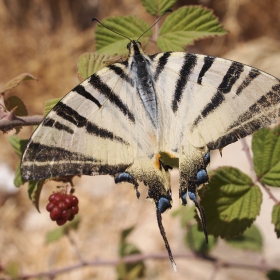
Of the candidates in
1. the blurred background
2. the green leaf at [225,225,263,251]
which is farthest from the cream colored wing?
the blurred background

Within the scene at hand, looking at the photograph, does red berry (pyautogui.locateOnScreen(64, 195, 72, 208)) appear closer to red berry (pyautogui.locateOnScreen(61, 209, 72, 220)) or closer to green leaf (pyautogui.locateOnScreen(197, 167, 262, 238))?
red berry (pyautogui.locateOnScreen(61, 209, 72, 220))

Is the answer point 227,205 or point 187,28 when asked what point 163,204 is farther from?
point 187,28

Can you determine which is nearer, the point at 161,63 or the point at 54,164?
the point at 54,164

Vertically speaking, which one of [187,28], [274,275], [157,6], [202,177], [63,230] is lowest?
[274,275]

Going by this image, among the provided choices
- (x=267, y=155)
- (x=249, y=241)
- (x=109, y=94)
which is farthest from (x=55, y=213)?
(x=249, y=241)

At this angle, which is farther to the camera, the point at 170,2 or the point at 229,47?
the point at 229,47

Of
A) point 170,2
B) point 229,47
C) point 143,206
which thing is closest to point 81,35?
A: point 229,47

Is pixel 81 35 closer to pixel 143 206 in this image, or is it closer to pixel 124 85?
pixel 143 206
